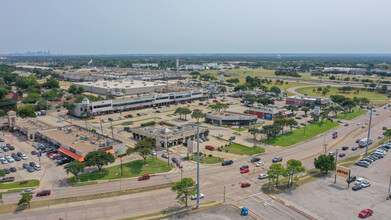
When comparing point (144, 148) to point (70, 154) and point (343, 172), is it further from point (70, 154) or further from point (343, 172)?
point (343, 172)

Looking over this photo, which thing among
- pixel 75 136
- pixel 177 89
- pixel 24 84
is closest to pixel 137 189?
pixel 75 136

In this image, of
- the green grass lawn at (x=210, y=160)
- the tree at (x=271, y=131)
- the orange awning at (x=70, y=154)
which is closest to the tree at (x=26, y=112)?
the orange awning at (x=70, y=154)

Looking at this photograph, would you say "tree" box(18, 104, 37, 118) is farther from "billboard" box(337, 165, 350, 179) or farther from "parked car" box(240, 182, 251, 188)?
"billboard" box(337, 165, 350, 179)

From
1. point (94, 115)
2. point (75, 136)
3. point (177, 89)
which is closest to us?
point (75, 136)

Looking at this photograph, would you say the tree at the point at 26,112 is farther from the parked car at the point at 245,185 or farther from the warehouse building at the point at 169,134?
the parked car at the point at 245,185

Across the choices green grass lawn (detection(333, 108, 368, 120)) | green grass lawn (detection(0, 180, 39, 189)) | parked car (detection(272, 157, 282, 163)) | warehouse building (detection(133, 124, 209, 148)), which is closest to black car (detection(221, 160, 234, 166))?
parked car (detection(272, 157, 282, 163))

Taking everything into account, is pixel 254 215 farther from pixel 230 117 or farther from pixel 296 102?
pixel 296 102

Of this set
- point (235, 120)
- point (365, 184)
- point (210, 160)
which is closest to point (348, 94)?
point (235, 120)
